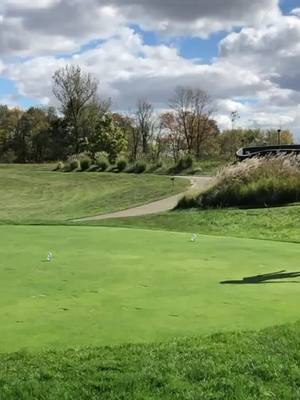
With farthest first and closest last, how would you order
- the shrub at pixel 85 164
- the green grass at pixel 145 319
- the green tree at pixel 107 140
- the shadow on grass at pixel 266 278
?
the green tree at pixel 107 140 < the shrub at pixel 85 164 < the shadow on grass at pixel 266 278 < the green grass at pixel 145 319

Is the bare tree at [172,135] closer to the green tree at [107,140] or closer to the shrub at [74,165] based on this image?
the green tree at [107,140]

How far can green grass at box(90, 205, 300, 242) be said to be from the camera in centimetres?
1573

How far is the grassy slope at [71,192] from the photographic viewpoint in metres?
28.0

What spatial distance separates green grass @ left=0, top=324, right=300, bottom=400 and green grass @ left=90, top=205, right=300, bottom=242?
9884 millimetres

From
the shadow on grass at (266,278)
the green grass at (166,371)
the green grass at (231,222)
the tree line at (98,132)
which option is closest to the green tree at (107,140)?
the tree line at (98,132)

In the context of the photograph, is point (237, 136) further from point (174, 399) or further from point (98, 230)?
point (174, 399)

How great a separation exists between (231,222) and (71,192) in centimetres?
2108

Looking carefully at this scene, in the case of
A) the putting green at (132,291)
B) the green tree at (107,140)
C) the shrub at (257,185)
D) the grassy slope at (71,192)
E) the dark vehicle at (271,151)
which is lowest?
the grassy slope at (71,192)

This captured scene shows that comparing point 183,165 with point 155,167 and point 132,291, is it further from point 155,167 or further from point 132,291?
point 132,291

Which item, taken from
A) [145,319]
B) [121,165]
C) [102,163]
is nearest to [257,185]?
[145,319]

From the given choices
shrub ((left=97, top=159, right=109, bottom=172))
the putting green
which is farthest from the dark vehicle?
shrub ((left=97, top=159, right=109, bottom=172))

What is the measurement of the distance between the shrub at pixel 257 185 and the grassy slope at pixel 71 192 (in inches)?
217

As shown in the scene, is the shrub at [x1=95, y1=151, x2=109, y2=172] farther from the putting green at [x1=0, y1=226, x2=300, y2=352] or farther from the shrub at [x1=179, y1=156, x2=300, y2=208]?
the putting green at [x1=0, y1=226, x2=300, y2=352]

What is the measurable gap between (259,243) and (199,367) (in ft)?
23.8
